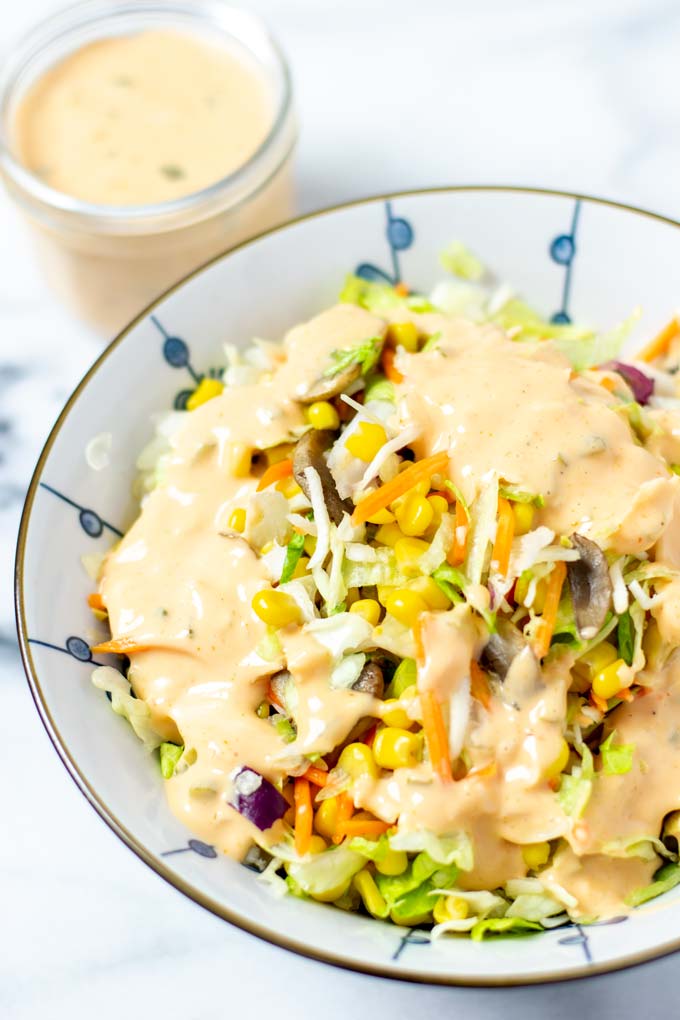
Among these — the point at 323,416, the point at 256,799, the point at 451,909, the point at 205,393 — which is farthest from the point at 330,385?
the point at 451,909

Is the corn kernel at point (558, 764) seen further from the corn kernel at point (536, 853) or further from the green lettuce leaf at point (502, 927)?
the green lettuce leaf at point (502, 927)

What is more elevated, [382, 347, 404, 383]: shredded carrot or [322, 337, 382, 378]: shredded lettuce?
[322, 337, 382, 378]: shredded lettuce

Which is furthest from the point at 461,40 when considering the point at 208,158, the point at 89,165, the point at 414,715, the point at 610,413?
the point at 414,715

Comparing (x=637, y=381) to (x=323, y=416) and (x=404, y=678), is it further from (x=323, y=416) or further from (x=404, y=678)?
(x=404, y=678)

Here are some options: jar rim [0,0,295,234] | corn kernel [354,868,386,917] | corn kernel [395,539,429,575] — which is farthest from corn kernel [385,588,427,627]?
jar rim [0,0,295,234]

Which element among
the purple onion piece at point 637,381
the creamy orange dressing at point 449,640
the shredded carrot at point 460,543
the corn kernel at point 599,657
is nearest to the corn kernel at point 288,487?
the creamy orange dressing at point 449,640

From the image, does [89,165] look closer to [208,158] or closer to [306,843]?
[208,158]

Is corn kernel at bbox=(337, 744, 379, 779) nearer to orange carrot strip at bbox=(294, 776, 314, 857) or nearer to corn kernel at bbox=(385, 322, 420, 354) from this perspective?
orange carrot strip at bbox=(294, 776, 314, 857)
